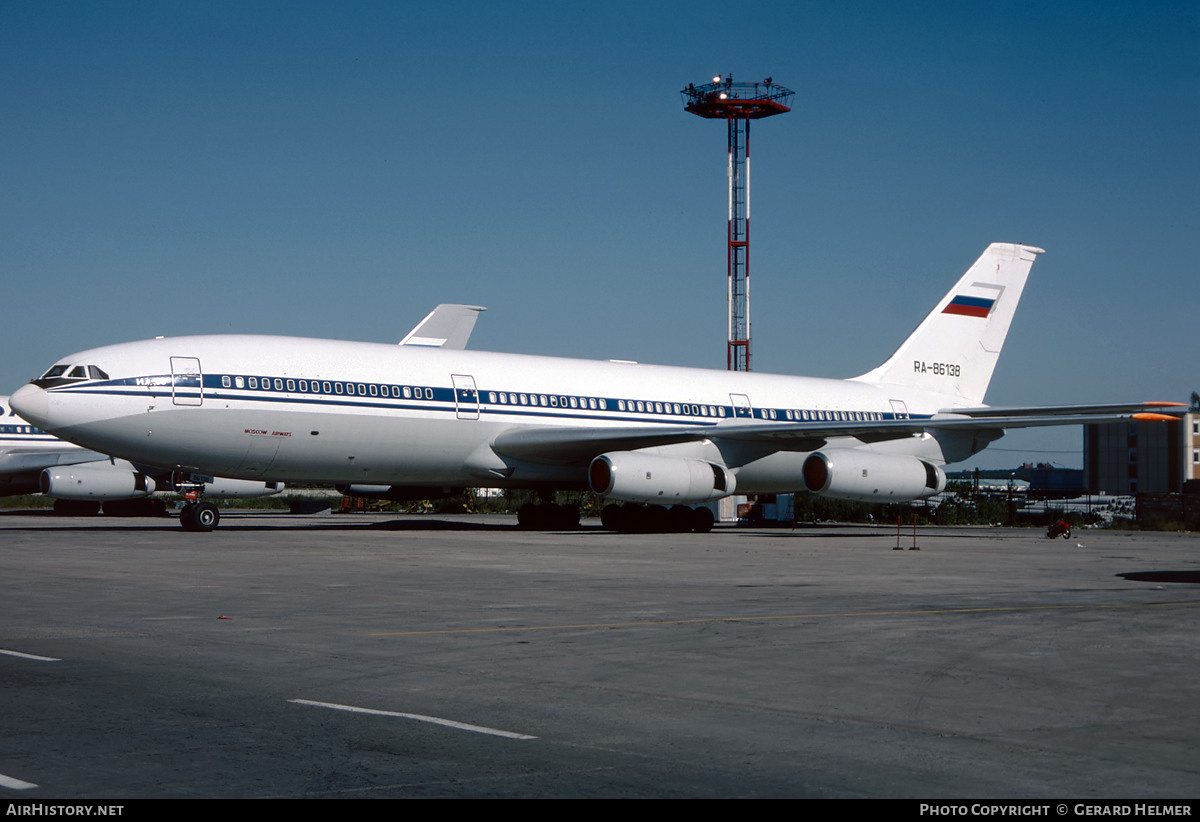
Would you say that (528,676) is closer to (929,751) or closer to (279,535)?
(929,751)

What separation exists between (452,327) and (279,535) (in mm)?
18607

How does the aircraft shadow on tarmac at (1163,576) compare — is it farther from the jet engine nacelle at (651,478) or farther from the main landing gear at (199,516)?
the main landing gear at (199,516)

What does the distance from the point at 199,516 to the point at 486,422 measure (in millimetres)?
6916

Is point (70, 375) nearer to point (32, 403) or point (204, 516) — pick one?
point (32, 403)

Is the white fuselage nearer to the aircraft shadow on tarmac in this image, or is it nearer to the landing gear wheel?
the landing gear wheel

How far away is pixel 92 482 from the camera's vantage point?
39.2 meters

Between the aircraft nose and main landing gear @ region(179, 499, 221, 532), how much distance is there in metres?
4.08

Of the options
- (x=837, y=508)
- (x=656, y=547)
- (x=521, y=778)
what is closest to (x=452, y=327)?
(x=837, y=508)

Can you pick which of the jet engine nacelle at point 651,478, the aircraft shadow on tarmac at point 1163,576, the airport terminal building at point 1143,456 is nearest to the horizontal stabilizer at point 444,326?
the jet engine nacelle at point 651,478

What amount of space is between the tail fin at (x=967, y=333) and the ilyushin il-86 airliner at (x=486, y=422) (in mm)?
2017

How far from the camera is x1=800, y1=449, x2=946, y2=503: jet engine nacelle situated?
31250 millimetres

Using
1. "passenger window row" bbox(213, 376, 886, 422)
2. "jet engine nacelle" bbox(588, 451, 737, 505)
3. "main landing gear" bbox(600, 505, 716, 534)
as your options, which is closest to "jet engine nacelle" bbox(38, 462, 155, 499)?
"passenger window row" bbox(213, 376, 886, 422)

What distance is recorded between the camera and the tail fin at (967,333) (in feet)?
134

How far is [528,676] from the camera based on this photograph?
9.23 m
